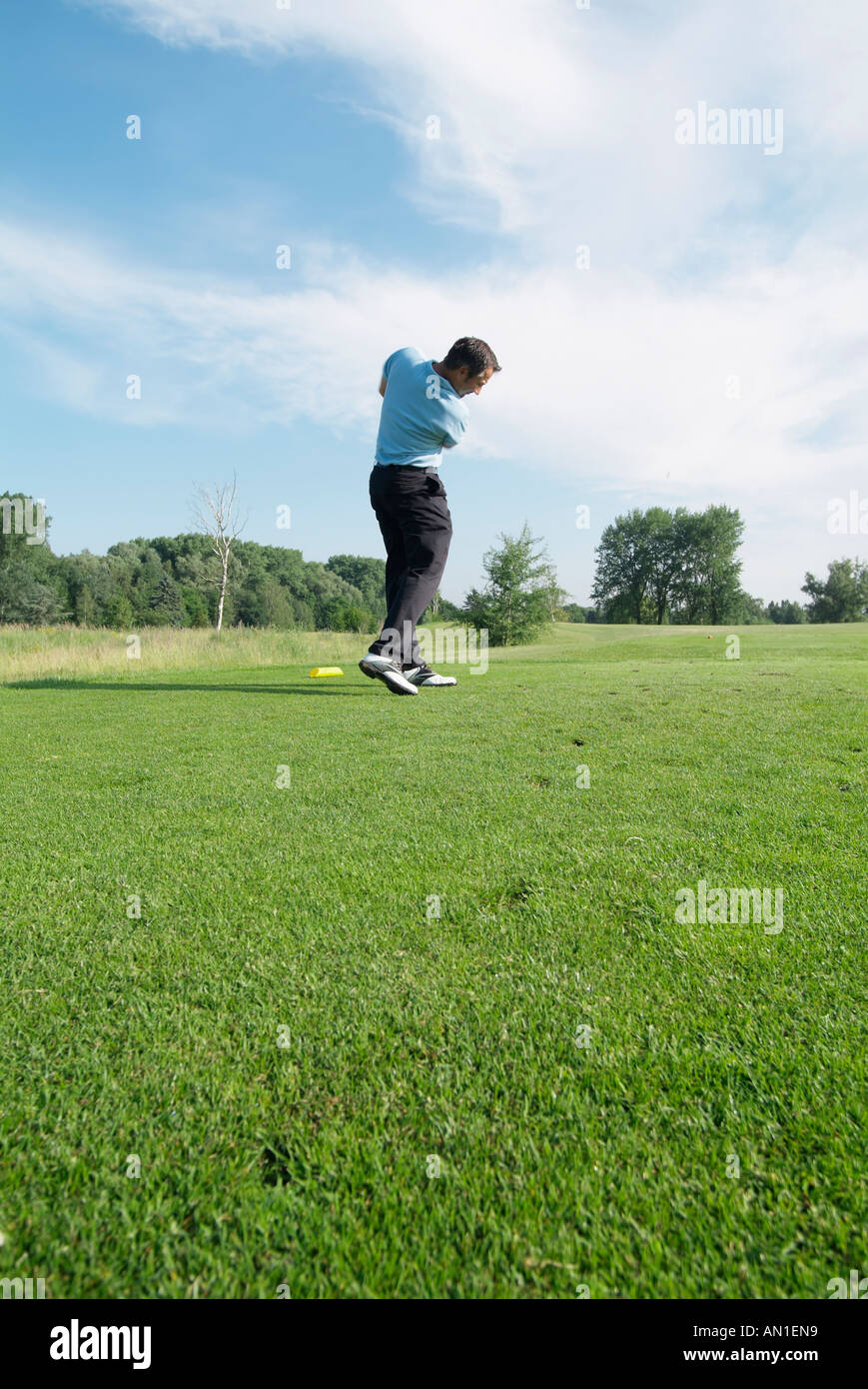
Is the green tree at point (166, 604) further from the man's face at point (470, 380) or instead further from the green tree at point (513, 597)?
the man's face at point (470, 380)

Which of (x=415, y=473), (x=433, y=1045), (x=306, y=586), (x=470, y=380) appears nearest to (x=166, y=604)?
(x=306, y=586)

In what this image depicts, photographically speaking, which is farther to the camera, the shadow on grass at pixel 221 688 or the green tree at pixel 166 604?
the green tree at pixel 166 604

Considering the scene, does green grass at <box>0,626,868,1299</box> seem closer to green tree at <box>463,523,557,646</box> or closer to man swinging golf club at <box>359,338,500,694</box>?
man swinging golf club at <box>359,338,500,694</box>

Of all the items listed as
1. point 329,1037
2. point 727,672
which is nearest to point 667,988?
point 329,1037

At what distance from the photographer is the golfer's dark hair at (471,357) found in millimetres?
5328

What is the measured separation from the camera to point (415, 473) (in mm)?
5645

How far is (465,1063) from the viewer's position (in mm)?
1207

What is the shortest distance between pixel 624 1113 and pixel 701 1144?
12cm

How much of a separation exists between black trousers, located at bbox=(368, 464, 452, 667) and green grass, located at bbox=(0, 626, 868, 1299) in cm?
311

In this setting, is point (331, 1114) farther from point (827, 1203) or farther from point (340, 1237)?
point (827, 1203)

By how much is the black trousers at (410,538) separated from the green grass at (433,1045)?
311 centimetres

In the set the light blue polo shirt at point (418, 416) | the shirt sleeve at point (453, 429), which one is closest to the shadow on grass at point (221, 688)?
the light blue polo shirt at point (418, 416)

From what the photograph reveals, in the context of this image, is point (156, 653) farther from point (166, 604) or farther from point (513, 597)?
point (166, 604)

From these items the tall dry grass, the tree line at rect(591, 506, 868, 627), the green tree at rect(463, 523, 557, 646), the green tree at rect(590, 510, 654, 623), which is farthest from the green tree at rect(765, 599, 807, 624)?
the tall dry grass
